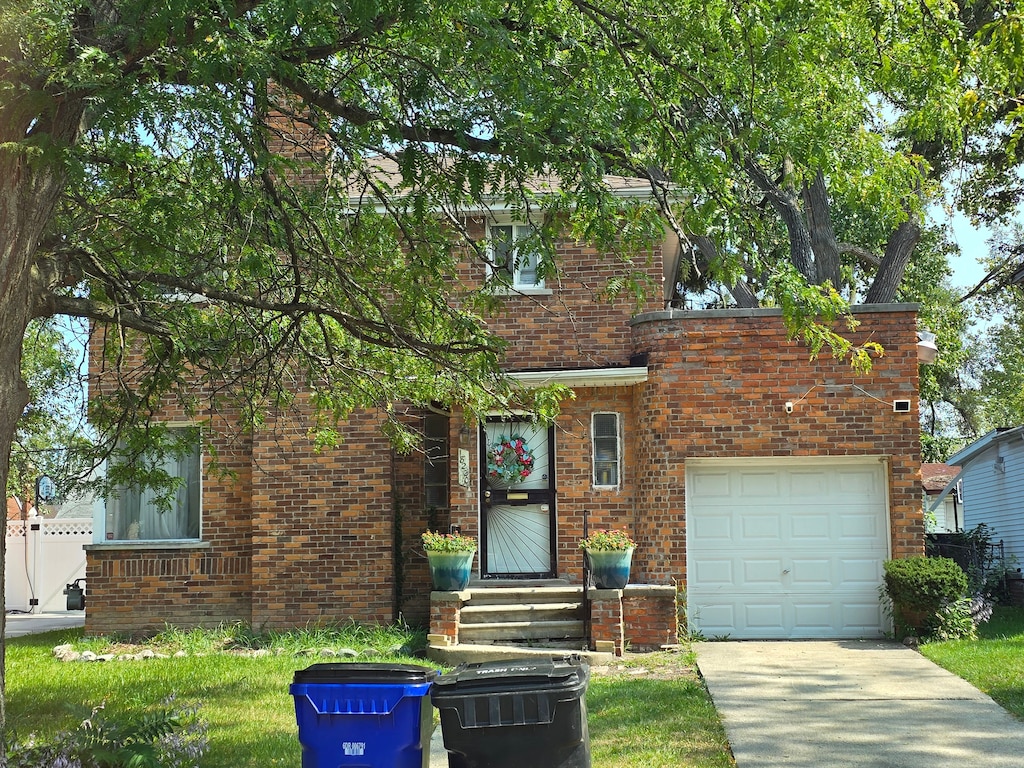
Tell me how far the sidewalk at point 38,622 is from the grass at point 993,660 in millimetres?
13598

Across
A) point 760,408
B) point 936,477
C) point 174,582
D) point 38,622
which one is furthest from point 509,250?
point 936,477

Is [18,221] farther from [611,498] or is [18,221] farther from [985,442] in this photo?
[985,442]

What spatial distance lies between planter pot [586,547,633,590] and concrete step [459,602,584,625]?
0.60 m

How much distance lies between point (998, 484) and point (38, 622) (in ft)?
62.8

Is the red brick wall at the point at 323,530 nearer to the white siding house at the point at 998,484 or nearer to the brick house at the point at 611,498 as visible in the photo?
the brick house at the point at 611,498

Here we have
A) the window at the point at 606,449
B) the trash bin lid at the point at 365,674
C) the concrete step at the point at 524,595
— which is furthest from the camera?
the window at the point at 606,449

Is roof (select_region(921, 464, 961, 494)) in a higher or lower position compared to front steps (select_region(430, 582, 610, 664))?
higher

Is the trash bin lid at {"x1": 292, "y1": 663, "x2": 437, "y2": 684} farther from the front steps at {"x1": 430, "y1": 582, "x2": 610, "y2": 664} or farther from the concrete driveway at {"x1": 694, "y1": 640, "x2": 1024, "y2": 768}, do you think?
the front steps at {"x1": 430, "y1": 582, "x2": 610, "y2": 664}

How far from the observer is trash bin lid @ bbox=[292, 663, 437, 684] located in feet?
18.3

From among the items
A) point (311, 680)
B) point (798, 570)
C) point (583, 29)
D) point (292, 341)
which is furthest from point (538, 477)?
point (311, 680)

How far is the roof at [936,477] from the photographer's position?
33125mm

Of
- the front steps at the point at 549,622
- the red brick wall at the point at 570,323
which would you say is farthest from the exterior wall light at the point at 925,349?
the front steps at the point at 549,622

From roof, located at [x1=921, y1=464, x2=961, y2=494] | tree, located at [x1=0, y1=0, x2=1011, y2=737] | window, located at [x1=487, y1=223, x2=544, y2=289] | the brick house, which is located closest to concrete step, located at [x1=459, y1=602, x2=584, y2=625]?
the brick house

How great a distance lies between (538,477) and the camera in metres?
15.2
